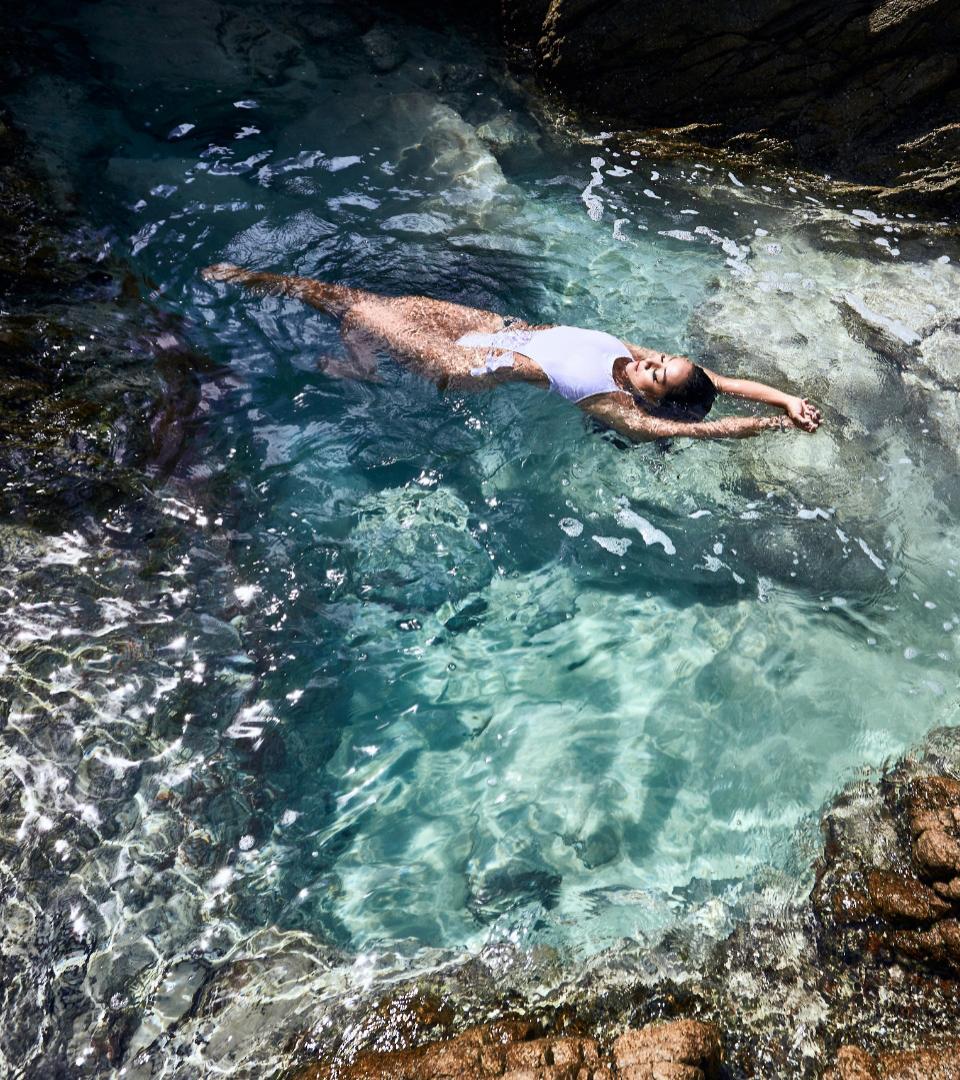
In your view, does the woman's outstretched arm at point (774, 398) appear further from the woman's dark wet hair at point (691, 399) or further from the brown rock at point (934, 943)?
the brown rock at point (934, 943)

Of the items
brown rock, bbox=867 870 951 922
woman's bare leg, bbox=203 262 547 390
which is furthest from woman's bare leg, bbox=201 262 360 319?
brown rock, bbox=867 870 951 922

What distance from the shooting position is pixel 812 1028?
335cm

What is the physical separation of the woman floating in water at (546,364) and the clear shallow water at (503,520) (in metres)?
0.22

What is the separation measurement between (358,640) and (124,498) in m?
1.66

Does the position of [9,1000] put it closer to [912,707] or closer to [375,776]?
[375,776]

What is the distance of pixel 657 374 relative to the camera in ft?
16.9

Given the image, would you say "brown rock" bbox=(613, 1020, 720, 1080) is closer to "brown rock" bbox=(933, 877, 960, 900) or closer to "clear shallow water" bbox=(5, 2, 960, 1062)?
"clear shallow water" bbox=(5, 2, 960, 1062)

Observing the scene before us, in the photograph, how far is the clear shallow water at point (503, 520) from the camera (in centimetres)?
395

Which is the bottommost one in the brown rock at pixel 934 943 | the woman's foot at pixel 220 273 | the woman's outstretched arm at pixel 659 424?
the brown rock at pixel 934 943

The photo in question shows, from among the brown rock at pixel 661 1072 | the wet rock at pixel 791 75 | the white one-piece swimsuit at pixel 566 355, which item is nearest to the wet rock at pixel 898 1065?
the brown rock at pixel 661 1072

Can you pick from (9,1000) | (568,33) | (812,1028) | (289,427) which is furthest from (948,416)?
(9,1000)

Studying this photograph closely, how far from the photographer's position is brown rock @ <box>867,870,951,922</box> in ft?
11.7

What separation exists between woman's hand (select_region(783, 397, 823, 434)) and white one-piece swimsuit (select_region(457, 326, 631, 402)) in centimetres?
120

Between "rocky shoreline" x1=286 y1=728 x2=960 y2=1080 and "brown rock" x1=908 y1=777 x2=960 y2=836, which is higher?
"brown rock" x1=908 y1=777 x2=960 y2=836
